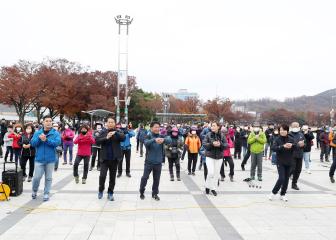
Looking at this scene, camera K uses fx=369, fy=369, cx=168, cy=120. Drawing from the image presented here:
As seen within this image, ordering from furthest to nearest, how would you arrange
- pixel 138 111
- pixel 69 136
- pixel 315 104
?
pixel 315 104, pixel 138 111, pixel 69 136

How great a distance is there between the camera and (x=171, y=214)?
6.87 m

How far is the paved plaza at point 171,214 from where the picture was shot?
5637 mm

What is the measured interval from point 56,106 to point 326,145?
41933mm

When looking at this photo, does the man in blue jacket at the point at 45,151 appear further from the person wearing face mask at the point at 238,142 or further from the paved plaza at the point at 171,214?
the person wearing face mask at the point at 238,142

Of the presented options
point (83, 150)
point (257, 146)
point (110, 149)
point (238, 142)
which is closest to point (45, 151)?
point (110, 149)

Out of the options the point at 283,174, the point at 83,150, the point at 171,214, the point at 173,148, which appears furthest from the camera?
the point at 173,148

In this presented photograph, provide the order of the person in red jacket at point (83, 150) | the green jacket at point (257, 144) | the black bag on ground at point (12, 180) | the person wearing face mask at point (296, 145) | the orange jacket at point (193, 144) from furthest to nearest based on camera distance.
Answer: the orange jacket at point (193, 144) < the green jacket at point (257, 144) < the person in red jacket at point (83, 150) < the person wearing face mask at point (296, 145) < the black bag on ground at point (12, 180)

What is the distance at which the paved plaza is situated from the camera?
5.64 metres

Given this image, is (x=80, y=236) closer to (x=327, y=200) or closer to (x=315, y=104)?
(x=327, y=200)

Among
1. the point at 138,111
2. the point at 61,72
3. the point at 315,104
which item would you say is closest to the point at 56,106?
the point at 61,72

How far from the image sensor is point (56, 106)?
172 ft

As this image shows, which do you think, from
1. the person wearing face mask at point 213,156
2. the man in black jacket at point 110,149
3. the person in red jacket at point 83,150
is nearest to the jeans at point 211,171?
the person wearing face mask at point 213,156

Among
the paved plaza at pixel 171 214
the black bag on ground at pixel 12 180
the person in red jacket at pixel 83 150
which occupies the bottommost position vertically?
the paved plaza at pixel 171 214

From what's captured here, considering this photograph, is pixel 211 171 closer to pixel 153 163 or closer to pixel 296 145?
pixel 153 163
